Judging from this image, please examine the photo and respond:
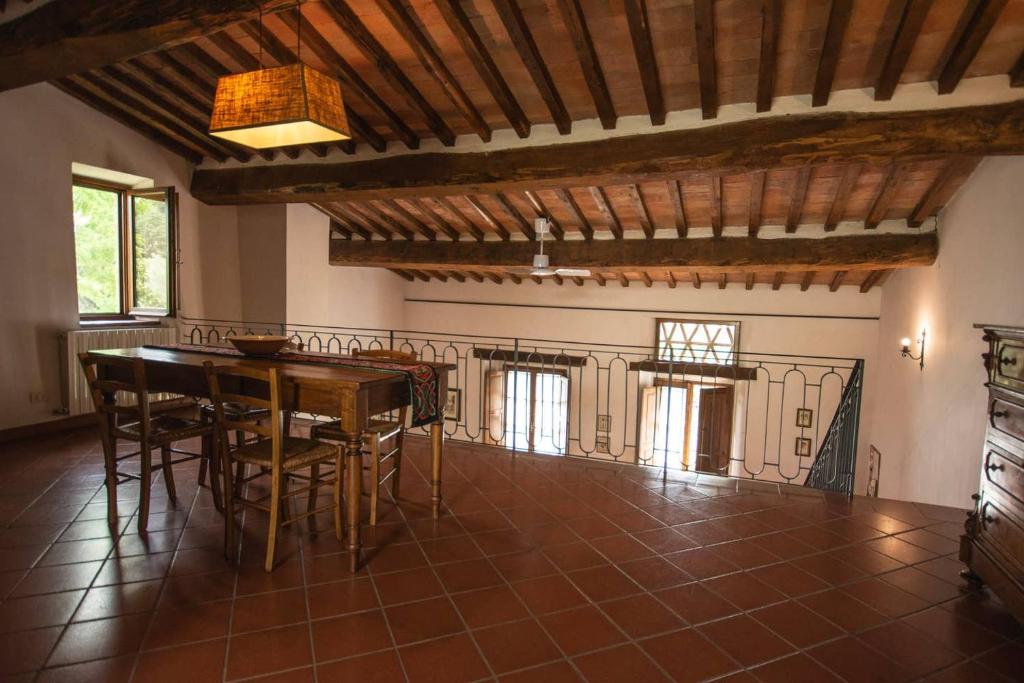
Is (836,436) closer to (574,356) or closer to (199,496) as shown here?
(574,356)

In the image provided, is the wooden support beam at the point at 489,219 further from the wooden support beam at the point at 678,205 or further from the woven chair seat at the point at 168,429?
the woven chair seat at the point at 168,429

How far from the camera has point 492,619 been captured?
2.25m

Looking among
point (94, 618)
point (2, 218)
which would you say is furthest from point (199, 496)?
point (2, 218)

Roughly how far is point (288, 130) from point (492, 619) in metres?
2.70

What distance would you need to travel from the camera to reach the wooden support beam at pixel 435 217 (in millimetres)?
6855

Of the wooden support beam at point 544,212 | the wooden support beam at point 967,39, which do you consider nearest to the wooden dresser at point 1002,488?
the wooden support beam at point 967,39

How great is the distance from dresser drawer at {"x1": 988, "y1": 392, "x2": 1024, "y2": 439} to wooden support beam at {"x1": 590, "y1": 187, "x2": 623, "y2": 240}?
390 cm

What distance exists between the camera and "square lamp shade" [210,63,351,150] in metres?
2.78

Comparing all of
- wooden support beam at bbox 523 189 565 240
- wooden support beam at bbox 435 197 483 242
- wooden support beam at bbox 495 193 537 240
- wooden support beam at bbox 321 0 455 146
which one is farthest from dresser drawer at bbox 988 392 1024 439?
wooden support beam at bbox 435 197 483 242

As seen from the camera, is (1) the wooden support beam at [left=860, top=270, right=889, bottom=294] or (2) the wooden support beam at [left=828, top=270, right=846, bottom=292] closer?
(1) the wooden support beam at [left=860, top=270, right=889, bottom=294]

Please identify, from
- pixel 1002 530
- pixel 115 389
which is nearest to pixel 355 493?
pixel 115 389

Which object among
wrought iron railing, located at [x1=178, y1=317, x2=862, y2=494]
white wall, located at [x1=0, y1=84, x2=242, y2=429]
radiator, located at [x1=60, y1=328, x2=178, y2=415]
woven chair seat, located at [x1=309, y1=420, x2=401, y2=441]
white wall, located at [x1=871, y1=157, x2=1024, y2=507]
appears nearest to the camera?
woven chair seat, located at [x1=309, y1=420, x2=401, y2=441]

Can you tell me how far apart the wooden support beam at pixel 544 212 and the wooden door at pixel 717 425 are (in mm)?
3191

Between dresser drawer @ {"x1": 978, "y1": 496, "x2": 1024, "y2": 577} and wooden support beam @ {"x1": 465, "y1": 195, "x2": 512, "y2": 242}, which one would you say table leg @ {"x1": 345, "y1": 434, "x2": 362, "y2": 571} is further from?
wooden support beam @ {"x1": 465, "y1": 195, "x2": 512, "y2": 242}
